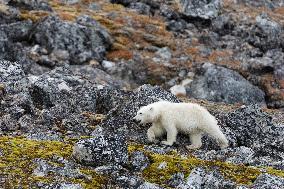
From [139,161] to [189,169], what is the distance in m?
1.26

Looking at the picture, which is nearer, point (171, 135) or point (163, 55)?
point (171, 135)

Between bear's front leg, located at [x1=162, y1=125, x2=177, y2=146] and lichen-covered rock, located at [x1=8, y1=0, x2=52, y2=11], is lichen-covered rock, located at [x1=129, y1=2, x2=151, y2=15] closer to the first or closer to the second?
lichen-covered rock, located at [x1=8, y1=0, x2=52, y2=11]

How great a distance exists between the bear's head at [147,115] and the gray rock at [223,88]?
851 inches

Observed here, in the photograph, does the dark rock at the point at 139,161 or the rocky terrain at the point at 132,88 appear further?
the dark rock at the point at 139,161

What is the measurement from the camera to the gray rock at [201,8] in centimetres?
5636

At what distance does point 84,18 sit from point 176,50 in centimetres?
859

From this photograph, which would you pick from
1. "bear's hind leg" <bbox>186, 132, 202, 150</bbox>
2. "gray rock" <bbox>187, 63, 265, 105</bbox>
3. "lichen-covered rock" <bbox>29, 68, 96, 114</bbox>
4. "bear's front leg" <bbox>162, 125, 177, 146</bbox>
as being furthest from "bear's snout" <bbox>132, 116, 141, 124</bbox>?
"gray rock" <bbox>187, 63, 265, 105</bbox>

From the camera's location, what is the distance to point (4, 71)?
22.0 metres

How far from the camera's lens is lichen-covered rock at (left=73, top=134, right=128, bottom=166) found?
12812 millimetres

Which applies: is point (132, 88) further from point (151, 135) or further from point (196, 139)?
point (196, 139)

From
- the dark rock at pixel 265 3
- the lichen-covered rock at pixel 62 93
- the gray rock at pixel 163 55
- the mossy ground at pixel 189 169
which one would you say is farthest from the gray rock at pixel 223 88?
the dark rock at pixel 265 3

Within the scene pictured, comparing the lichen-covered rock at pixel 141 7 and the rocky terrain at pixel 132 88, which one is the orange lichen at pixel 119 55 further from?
the lichen-covered rock at pixel 141 7

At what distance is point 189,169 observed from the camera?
508 inches

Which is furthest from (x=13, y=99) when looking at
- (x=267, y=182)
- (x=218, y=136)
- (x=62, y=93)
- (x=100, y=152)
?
(x=267, y=182)
